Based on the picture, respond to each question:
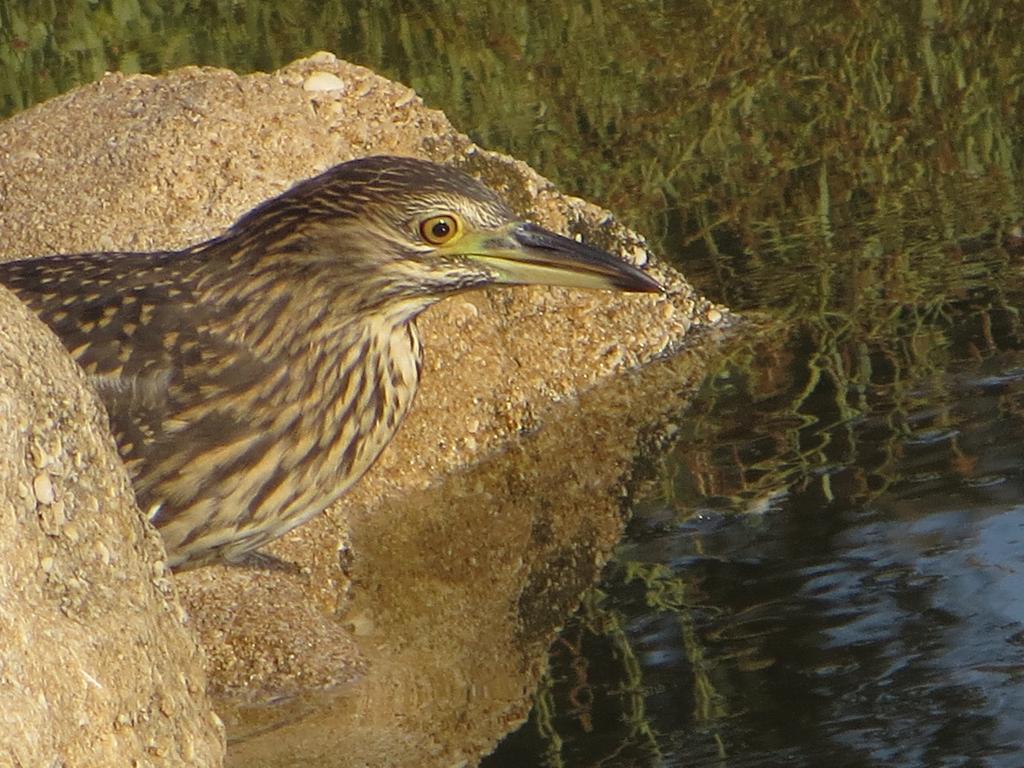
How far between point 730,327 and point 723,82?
3306 mm

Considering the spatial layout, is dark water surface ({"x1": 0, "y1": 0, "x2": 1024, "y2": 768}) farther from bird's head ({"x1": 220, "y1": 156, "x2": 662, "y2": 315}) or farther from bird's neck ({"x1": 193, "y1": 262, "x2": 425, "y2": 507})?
bird's head ({"x1": 220, "y1": 156, "x2": 662, "y2": 315})

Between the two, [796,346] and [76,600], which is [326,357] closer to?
[76,600]

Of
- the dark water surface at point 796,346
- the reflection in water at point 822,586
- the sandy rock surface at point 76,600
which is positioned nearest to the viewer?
the sandy rock surface at point 76,600

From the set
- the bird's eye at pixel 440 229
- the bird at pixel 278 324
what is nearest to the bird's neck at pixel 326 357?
the bird at pixel 278 324

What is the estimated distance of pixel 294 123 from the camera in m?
7.57

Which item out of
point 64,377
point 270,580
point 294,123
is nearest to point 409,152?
point 294,123

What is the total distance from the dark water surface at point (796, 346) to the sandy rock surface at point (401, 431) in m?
0.21

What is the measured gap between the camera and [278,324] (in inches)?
208

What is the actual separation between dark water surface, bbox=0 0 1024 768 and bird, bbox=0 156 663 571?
2.77 feet

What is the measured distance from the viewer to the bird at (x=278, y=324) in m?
5.12

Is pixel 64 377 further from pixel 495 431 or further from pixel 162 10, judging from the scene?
pixel 162 10

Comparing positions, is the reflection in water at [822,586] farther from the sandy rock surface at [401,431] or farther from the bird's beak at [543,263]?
the bird's beak at [543,263]

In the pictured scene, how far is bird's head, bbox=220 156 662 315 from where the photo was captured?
5156 mm

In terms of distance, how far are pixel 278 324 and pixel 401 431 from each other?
1637 millimetres
